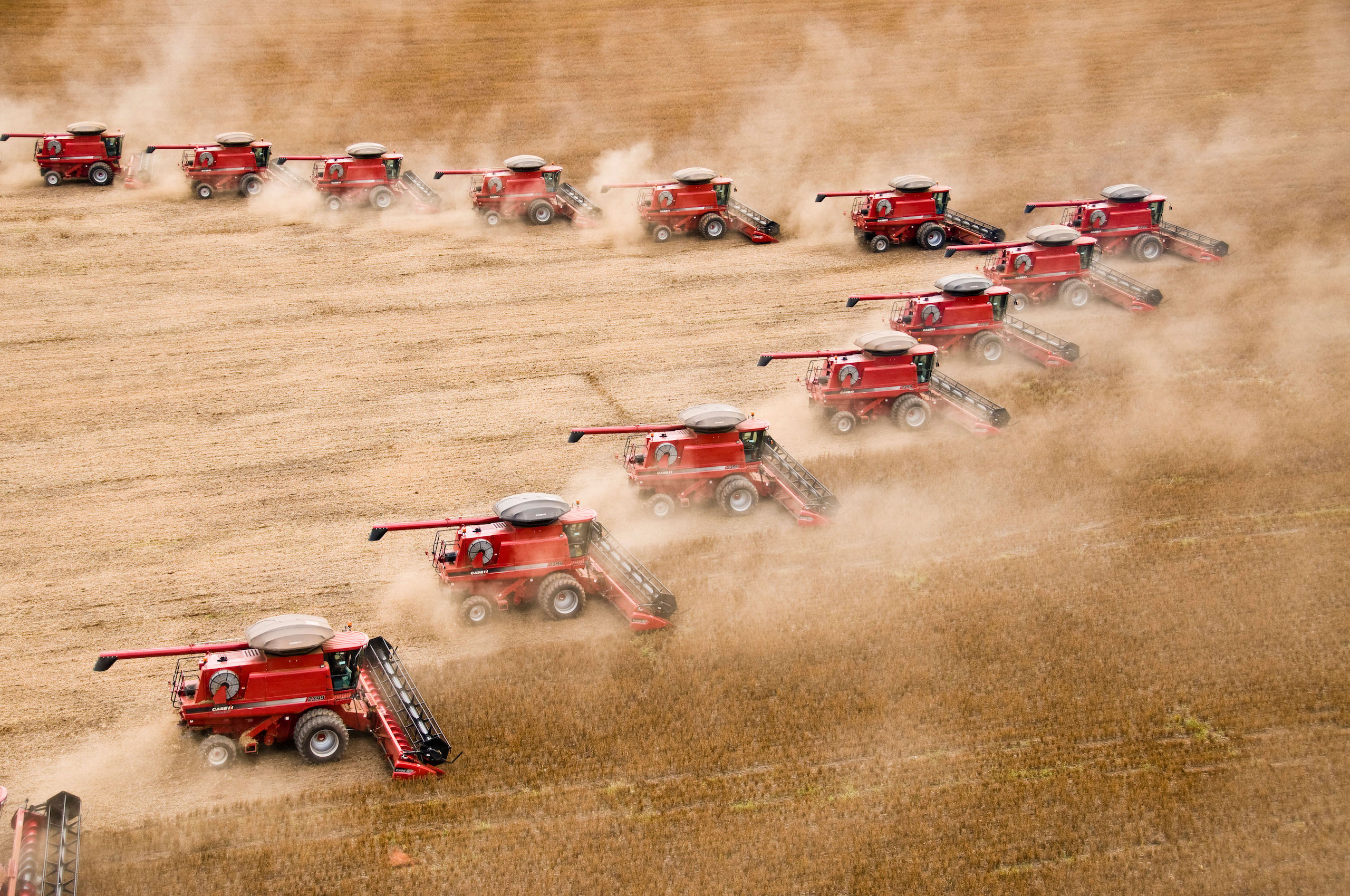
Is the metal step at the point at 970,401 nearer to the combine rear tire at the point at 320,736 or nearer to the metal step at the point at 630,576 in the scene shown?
the metal step at the point at 630,576

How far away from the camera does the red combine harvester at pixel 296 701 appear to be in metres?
17.0

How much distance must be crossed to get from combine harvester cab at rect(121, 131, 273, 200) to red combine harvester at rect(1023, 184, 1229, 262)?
94.1 feet

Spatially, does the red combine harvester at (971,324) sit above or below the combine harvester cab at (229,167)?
below

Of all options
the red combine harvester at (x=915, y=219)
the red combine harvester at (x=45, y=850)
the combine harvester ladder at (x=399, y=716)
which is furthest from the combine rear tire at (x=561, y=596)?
the red combine harvester at (x=915, y=219)

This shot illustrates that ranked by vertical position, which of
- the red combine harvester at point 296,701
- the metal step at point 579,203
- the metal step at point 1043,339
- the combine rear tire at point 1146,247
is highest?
the metal step at point 579,203

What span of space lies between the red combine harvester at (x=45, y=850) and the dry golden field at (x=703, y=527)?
580 millimetres

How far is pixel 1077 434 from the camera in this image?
88.3ft

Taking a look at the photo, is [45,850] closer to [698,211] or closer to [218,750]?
[218,750]

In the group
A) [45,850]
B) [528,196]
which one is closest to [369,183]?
[528,196]

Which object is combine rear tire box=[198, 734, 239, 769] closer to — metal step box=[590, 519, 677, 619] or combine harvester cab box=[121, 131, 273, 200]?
metal step box=[590, 519, 677, 619]

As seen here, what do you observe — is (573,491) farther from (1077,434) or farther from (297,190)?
(297,190)

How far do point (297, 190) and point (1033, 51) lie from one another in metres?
37.8

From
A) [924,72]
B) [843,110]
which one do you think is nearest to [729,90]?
[843,110]

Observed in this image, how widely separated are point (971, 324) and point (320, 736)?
65.5 feet
